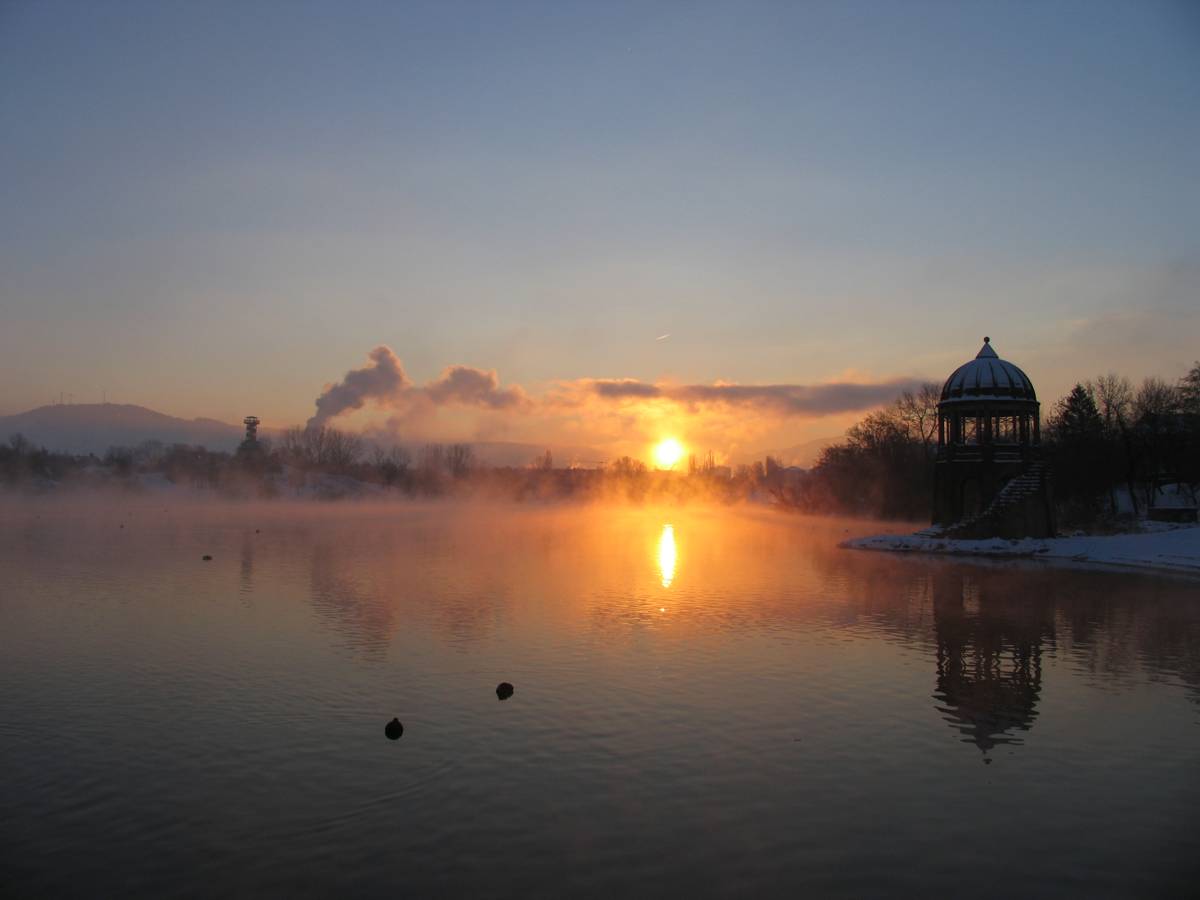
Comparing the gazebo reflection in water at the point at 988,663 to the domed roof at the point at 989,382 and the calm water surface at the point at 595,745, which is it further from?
the domed roof at the point at 989,382

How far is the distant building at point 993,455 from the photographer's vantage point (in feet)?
185

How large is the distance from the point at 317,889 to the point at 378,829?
1754mm

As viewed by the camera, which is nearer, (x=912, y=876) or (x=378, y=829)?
(x=912, y=876)

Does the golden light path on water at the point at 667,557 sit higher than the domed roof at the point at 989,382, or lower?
lower

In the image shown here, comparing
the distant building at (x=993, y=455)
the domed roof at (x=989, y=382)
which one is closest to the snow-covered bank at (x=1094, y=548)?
the distant building at (x=993, y=455)

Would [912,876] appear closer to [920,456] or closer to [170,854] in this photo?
[170,854]

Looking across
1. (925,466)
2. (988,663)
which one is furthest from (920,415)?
(988,663)

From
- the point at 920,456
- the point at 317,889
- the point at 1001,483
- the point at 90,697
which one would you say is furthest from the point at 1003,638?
the point at 920,456

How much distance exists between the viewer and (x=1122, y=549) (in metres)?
49.9

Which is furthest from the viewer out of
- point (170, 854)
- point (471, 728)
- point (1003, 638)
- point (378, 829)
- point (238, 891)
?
point (1003, 638)

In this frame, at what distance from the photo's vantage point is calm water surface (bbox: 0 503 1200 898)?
1159 cm

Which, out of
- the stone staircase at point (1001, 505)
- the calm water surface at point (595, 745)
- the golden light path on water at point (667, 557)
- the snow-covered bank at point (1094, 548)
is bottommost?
the calm water surface at point (595, 745)

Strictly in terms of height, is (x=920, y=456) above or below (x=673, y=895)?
above

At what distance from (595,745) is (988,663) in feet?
41.0
